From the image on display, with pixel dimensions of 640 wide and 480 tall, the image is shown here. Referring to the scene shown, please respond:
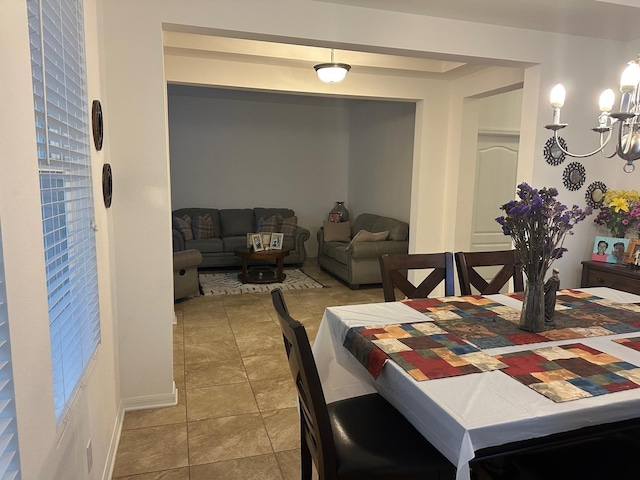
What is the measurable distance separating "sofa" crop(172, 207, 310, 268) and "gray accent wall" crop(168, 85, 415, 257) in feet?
1.23

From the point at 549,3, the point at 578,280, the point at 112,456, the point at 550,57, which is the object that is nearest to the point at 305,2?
the point at 549,3

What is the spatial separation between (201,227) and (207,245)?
0.34 m

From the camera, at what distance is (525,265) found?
188 cm

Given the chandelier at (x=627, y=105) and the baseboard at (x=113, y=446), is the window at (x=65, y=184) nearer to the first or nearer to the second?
the baseboard at (x=113, y=446)

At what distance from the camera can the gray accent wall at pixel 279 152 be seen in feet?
23.8

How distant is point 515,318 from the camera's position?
81.8 inches

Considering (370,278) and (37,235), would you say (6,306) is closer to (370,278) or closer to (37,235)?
(37,235)

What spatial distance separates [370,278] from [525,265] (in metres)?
3.96

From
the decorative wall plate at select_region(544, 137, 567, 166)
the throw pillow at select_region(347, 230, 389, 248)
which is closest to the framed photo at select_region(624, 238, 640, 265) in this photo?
the decorative wall plate at select_region(544, 137, 567, 166)

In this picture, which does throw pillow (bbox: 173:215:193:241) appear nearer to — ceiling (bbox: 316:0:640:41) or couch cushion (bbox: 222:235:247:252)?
couch cushion (bbox: 222:235:247:252)

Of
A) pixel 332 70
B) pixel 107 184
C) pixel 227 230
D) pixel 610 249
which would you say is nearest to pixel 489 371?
pixel 107 184

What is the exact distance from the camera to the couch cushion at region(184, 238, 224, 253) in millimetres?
6730

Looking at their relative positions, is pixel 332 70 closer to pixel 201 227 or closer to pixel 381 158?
pixel 381 158

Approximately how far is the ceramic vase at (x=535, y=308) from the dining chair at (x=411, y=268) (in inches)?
28.5
